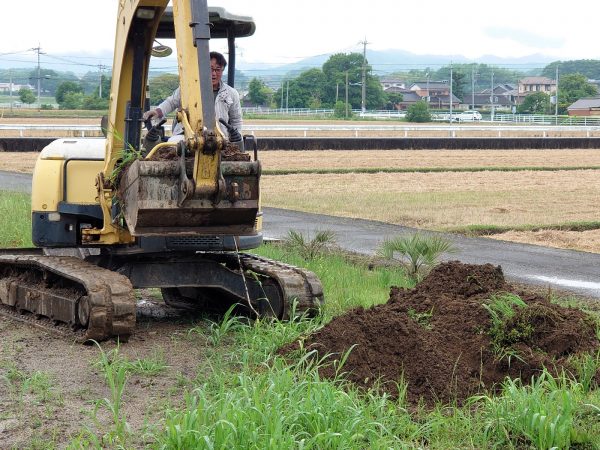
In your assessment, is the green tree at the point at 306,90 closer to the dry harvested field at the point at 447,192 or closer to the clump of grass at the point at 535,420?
the dry harvested field at the point at 447,192

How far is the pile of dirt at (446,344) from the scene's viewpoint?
23.3ft

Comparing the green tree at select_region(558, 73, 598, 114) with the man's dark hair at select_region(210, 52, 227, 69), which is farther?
the green tree at select_region(558, 73, 598, 114)

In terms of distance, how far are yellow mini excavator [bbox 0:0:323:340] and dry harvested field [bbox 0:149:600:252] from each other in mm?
8081

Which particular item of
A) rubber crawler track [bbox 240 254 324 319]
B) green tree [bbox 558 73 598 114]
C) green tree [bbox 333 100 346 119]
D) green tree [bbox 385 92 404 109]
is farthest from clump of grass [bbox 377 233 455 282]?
green tree [bbox 385 92 404 109]

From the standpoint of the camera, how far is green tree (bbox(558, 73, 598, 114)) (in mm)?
135450

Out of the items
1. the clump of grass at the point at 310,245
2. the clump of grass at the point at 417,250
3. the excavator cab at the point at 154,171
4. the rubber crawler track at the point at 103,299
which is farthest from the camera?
the clump of grass at the point at 310,245

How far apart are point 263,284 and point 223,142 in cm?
222

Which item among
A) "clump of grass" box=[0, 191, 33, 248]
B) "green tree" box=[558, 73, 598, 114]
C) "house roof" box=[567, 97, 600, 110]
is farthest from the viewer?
"green tree" box=[558, 73, 598, 114]

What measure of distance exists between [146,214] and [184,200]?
1.28 ft

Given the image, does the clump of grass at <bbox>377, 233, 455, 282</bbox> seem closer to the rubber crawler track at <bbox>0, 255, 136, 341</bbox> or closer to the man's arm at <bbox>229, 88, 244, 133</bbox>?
the man's arm at <bbox>229, 88, 244, 133</bbox>

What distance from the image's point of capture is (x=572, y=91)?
145125 millimetres

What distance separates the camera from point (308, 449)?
543cm

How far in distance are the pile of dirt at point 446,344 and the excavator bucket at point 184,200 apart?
1.24 metres

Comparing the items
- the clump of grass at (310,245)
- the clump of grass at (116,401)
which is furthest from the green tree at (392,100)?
the clump of grass at (116,401)
